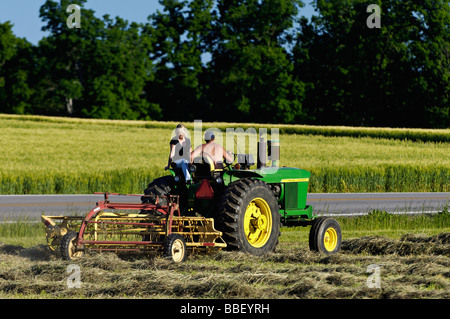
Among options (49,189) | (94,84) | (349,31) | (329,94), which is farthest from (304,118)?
(49,189)

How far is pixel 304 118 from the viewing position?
72000mm

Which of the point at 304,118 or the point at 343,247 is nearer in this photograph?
the point at 343,247

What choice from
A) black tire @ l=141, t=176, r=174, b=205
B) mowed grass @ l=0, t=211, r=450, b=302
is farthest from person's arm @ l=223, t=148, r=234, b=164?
mowed grass @ l=0, t=211, r=450, b=302

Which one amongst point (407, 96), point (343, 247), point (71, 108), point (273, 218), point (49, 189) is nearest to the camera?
point (273, 218)

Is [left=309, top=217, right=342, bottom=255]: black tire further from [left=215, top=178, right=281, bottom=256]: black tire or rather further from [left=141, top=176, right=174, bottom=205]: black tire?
[left=141, top=176, right=174, bottom=205]: black tire

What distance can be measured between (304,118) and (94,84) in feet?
67.1

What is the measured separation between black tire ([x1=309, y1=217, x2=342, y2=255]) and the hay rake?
5.28 ft

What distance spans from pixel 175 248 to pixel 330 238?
9.55 ft

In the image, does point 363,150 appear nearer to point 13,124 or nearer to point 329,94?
point 13,124

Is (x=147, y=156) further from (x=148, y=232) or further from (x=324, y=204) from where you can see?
(x=148, y=232)

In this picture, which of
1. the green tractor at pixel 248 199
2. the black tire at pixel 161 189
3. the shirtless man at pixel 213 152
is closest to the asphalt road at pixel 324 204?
the black tire at pixel 161 189

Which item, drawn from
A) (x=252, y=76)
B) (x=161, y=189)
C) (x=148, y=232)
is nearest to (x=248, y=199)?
(x=148, y=232)

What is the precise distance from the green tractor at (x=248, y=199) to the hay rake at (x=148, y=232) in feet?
0.74

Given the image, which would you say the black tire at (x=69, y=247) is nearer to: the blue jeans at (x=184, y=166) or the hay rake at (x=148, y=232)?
the hay rake at (x=148, y=232)
